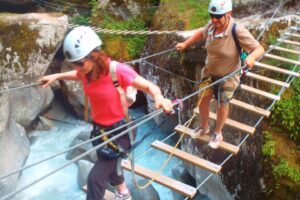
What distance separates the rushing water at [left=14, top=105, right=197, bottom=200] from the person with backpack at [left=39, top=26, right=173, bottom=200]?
3.77m

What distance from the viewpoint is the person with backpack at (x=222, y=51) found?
12.0 feet

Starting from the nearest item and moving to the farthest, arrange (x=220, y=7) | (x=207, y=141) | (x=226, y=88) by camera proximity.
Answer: (x=220, y=7)
(x=226, y=88)
(x=207, y=141)

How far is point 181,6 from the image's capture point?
8.06m

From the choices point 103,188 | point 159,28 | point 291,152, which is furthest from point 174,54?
point 103,188

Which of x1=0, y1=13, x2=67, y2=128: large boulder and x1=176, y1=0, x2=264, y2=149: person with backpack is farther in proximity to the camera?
x1=0, y1=13, x2=67, y2=128: large boulder

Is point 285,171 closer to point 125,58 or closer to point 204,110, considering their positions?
point 204,110

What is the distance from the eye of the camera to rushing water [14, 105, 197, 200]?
725cm

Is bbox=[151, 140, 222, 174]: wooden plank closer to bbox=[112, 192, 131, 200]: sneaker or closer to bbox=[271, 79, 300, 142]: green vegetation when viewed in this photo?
bbox=[112, 192, 131, 200]: sneaker

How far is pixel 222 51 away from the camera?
12.8 ft

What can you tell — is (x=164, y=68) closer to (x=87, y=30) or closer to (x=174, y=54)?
(x=174, y=54)

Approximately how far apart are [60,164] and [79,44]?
5677 millimetres

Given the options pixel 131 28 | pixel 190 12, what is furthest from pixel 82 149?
pixel 190 12

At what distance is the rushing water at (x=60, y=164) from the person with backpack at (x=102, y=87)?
3774 millimetres

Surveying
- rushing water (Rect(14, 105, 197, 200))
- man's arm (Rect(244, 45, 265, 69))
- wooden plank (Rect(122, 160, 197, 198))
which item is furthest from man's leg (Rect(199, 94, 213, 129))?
rushing water (Rect(14, 105, 197, 200))
